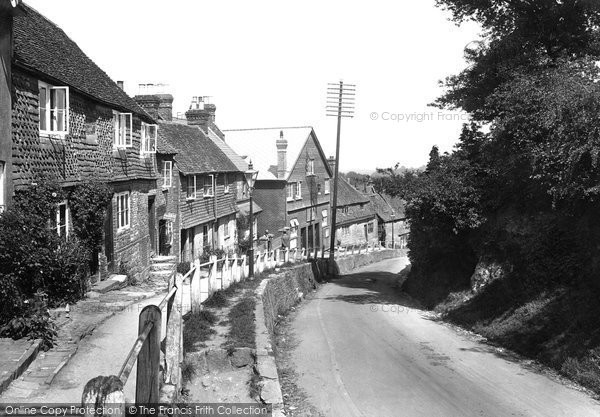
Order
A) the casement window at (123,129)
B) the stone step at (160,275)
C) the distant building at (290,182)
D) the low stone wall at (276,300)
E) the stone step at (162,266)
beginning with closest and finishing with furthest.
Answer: the low stone wall at (276,300), the casement window at (123,129), the stone step at (160,275), the stone step at (162,266), the distant building at (290,182)

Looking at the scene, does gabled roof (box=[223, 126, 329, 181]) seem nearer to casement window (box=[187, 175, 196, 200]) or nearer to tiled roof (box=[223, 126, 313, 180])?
tiled roof (box=[223, 126, 313, 180])

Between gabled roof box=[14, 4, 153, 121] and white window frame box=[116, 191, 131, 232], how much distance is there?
9.32 ft

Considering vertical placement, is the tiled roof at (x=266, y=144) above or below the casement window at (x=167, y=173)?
above

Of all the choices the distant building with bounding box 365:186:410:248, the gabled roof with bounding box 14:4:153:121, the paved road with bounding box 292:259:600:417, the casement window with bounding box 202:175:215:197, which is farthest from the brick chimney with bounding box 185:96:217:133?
the distant building with bounding box 365:186:410:248

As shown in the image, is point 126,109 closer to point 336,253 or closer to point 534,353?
point 534,353

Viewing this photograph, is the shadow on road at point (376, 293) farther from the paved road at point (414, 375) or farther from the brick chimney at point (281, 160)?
the brick chimney at point (281, 160)

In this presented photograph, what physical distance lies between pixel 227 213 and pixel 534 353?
80.1 ft

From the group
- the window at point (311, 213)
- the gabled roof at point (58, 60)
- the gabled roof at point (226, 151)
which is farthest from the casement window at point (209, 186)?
the window at point (311, 213)

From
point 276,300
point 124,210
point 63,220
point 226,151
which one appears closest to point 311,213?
point 226,151

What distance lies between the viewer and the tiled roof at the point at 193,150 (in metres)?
29.5

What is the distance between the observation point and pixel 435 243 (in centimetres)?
2192

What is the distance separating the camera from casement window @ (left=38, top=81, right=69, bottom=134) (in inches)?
516

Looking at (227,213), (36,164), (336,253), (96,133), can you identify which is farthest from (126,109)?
(336,253)

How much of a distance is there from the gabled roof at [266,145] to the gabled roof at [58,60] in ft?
81.0
